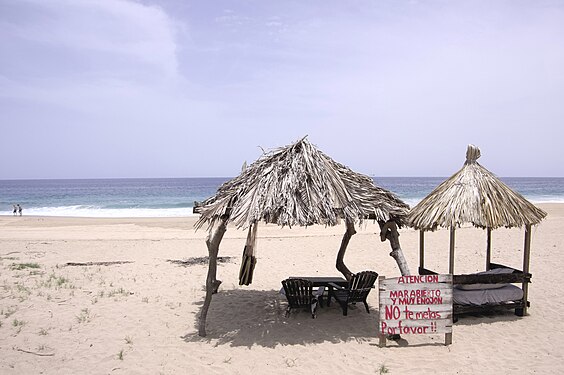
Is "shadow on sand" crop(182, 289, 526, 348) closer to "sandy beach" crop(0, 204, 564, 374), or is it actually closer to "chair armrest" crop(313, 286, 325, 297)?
"sandy beach" crop(0, 204, 564, 374)

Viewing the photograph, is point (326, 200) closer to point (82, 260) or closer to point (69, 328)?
point (69, 328)

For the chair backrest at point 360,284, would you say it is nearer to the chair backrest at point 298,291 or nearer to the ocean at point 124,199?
the chair backrest at point 298,291

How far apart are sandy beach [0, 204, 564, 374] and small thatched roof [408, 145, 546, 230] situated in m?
1.71

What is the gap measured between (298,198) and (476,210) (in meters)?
2.99

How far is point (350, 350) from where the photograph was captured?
6004mm

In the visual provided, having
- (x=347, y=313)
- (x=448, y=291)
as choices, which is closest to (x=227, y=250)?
(x=347, y=313)

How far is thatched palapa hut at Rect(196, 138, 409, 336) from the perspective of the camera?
5.96 m

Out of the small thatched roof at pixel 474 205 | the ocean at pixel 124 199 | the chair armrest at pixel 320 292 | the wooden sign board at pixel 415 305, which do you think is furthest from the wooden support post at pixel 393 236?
the ocean at pixel 124 199

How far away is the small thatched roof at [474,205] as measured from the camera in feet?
22.3

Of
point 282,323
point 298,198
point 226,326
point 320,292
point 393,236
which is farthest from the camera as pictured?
point 320,292

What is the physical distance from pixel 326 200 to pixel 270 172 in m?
1.01

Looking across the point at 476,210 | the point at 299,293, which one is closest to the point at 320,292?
the point at 299,293

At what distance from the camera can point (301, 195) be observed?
6.21 metres

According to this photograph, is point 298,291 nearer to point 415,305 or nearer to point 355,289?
point 355,289
